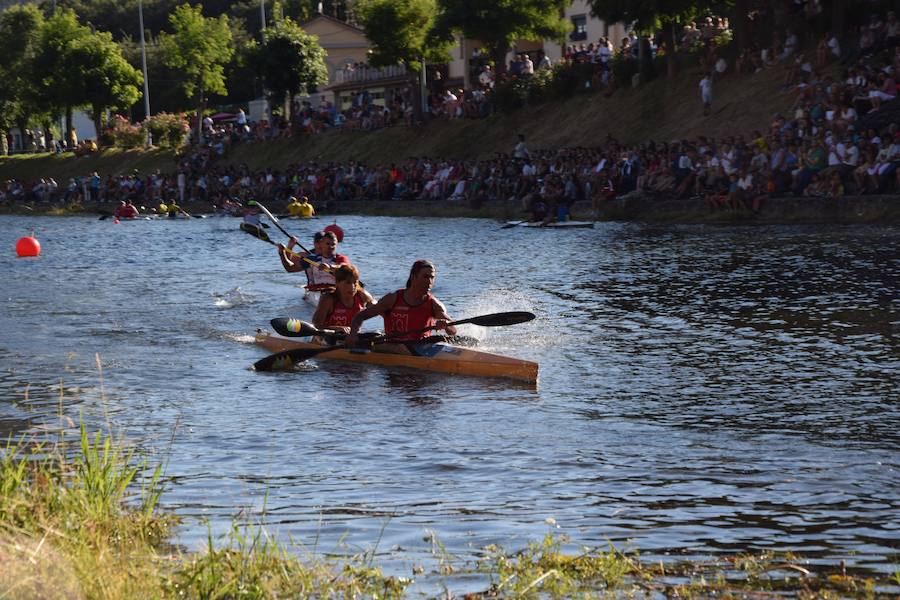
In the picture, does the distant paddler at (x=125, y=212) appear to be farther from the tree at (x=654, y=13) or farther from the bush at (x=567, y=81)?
the tree at (x=654, y=13)

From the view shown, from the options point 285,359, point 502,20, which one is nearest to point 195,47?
point 502,20

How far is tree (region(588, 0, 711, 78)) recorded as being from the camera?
35.9 m

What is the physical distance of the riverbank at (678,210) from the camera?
25.1 metres

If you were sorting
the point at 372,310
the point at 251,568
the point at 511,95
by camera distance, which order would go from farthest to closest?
the point at 511,95 < the point at 372,310 < the point at 251,568

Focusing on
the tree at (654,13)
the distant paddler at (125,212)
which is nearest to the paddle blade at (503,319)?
the tree at (654,13)

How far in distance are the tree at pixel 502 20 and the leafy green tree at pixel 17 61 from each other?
126 feet

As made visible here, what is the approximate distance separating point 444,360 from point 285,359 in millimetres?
1785

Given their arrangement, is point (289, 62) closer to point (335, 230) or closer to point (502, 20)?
point (502, 20)

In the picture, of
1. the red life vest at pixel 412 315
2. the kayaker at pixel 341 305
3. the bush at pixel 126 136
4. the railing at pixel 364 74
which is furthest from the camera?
the bush at pixel 126 136

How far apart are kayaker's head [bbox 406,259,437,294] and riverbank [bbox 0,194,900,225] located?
1484cm

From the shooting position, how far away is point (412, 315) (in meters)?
12.8

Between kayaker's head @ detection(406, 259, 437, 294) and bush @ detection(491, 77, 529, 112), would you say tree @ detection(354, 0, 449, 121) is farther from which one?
kayaker's head @ detection(406, 259, 437, 294)

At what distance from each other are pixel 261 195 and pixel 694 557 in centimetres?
4475

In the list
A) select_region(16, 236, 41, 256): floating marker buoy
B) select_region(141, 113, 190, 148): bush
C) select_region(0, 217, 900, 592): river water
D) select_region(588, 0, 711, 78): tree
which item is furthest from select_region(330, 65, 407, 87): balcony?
select_region(0, 217, 900, 592): river water
